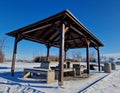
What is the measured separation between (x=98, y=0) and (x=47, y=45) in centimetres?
609

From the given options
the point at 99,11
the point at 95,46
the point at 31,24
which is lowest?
the point at 95,46

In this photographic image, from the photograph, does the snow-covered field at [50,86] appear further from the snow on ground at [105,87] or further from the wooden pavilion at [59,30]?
the wooden pavilion at [59,30]

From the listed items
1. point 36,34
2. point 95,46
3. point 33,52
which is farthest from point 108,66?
point 33,52

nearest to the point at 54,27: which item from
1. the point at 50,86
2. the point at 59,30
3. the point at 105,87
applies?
the point at 59,30

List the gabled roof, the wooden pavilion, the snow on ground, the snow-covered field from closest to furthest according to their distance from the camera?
the snow-covered field → the snow on ground → the wooden pavilion → the gabled roof

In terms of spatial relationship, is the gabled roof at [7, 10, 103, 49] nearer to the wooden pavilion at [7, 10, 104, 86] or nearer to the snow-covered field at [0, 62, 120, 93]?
the wooden pavilion at [7, 10, 104, 86]

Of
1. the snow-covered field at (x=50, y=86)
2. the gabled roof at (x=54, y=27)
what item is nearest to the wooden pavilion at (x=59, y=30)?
the gabled roof at (x=54, y=27)

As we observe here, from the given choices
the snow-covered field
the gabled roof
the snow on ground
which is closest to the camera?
the snow-covered field

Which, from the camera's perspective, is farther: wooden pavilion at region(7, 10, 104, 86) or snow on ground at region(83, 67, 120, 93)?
wooden pavilion at region(7, 10, 104, 86)

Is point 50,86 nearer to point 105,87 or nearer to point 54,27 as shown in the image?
point 105,87

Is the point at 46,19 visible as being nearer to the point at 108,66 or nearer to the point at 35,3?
the point at 35,3

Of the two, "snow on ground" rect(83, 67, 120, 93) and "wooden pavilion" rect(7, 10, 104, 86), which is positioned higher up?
"wooden pavilion" rect(7, 10, 104, 86)

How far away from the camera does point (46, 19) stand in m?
5.87

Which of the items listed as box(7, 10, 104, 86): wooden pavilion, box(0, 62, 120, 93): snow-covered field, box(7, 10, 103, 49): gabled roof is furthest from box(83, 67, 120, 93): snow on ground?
box(7, 10, 103, 49): gabled roof
